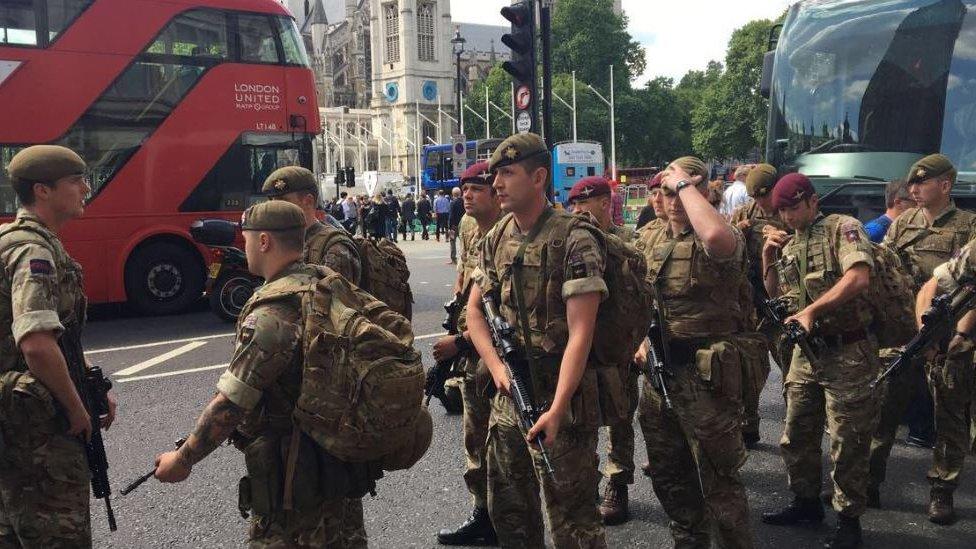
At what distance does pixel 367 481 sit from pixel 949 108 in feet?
20.7

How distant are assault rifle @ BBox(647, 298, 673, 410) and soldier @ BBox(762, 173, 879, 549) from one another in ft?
2.41

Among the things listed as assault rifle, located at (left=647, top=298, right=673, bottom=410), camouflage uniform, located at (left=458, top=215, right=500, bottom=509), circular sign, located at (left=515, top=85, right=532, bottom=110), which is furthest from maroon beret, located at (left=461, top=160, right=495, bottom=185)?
circular sign, located at (left=515, top=85, right=532, bottom=110)

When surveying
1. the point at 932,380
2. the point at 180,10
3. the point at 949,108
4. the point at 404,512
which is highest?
the point at 180,10

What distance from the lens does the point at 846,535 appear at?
399 cm

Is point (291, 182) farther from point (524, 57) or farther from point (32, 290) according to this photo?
point (524, 57)

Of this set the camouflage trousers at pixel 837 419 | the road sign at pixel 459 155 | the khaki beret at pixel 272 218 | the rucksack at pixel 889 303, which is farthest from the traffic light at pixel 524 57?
the road sign at pixel 459 155

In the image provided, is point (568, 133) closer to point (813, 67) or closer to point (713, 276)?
point (813, 67)

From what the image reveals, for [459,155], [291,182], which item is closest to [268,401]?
[291,182]

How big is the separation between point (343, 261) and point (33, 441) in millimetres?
1470

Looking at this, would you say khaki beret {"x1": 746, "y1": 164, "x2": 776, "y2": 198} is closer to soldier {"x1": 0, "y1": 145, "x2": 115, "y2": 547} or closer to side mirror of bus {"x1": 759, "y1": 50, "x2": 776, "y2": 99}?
side mirror of bus {"x1": 759, "y1": 50, "x2": 776, "y2": 99}

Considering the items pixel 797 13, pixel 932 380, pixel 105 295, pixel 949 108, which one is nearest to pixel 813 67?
pixel 797 13

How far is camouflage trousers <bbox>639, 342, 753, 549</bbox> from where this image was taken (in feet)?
11.5

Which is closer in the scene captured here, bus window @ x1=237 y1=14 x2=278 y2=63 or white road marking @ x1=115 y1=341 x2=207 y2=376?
white road marking @ x1=115 y1=341 x2=207 y2=376

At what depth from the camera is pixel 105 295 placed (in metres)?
11.2
